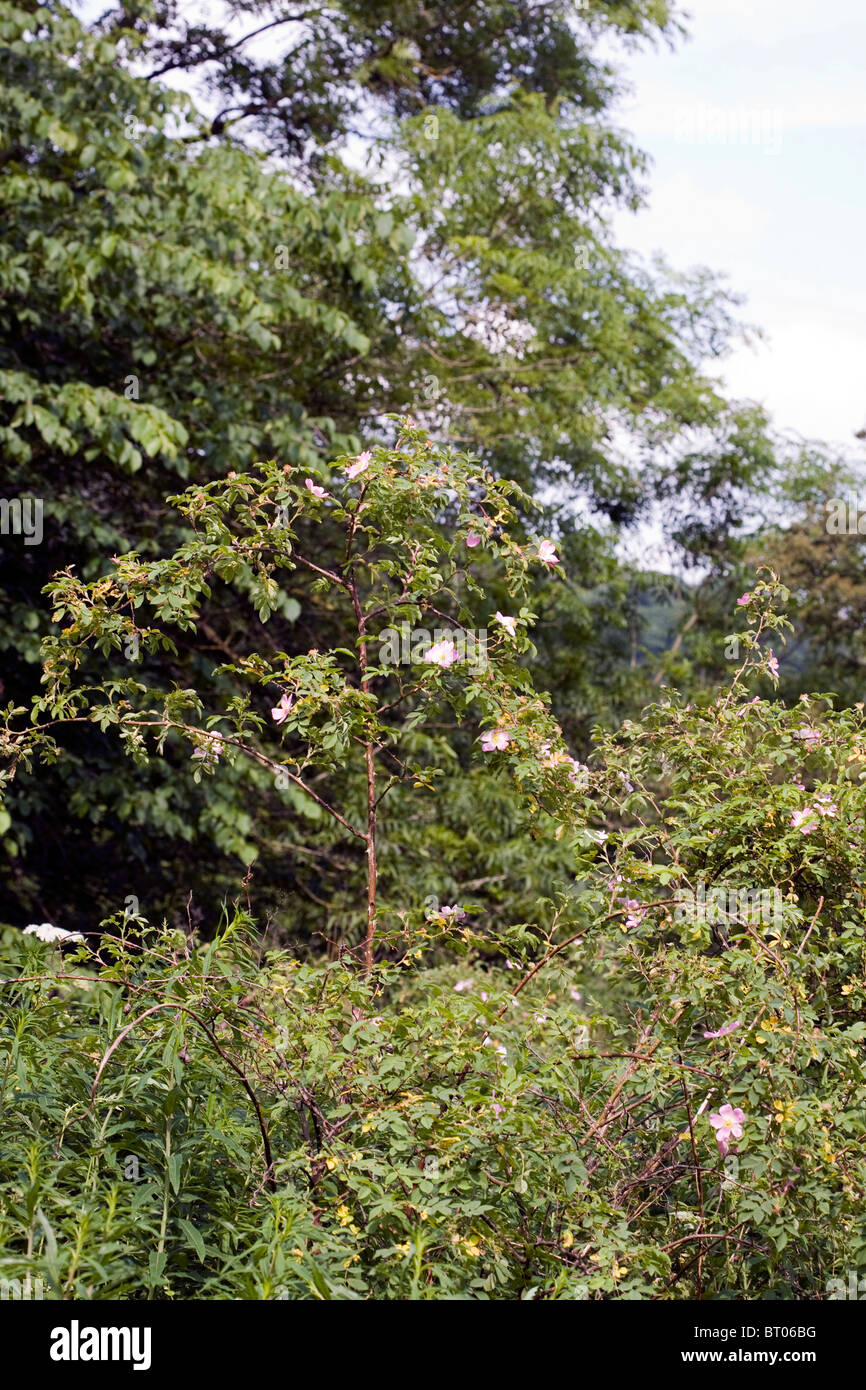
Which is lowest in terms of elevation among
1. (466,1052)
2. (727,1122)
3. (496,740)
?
(727,1122)

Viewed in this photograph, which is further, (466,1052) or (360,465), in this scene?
(360,465)

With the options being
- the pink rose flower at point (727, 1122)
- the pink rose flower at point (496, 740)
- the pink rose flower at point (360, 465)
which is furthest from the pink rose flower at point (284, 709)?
the pink rose flower at point (727, 1122)

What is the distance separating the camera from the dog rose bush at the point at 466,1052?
2258mm

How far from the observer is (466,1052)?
245 centimetres

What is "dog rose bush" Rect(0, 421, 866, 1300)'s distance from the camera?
2258 millimetres

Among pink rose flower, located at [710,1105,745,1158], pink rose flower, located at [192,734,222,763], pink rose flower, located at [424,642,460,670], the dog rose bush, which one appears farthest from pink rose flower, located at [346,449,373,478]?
pink rose flower, located at [710,1105,745,1158]

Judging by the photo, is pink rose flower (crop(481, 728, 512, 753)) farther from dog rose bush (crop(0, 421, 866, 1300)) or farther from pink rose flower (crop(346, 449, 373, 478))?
pink rose flower (crop(346, 449, 373, 478))

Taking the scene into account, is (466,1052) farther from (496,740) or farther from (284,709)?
(284,709)

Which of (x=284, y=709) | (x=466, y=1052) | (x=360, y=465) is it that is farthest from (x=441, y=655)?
(x=466, y=1052)

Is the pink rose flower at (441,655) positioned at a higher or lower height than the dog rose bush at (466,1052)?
higher

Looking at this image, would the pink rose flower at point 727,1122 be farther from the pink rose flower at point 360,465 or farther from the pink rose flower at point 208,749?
the pink rose flower at point 360,465

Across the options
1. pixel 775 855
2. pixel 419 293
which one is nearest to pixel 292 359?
pixel 419 293

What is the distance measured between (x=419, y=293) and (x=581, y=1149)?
7.00m
